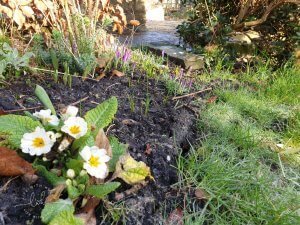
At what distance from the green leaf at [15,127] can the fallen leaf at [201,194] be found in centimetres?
75

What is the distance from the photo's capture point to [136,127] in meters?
1.77

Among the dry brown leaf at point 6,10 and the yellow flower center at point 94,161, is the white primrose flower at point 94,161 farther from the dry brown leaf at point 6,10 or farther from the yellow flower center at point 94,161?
the dry brown leaf at point 6,10

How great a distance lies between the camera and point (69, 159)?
1.21m

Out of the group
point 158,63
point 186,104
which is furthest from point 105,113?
point 158,63

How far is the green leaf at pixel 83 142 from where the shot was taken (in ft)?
4.01

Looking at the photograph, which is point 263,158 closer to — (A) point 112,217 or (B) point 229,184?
(B) point 229,184

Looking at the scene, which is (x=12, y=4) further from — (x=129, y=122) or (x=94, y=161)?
(x=94, y=161)

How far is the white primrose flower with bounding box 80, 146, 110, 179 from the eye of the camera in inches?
43.2

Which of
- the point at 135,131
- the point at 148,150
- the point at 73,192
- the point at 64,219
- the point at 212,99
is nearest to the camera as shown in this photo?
the point at 64,219

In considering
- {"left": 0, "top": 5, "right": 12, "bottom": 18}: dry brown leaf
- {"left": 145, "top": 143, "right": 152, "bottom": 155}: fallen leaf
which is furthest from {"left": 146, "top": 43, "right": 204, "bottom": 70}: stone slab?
{"left": 145, "top": 143, "right": 152, "bottom": 155}: fallen leaf

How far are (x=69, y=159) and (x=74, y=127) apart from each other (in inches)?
5.3

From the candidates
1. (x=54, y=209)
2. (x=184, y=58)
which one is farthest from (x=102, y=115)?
(x=184, y=58)

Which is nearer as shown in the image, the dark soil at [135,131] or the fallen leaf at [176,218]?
the dark soil at [135,131]

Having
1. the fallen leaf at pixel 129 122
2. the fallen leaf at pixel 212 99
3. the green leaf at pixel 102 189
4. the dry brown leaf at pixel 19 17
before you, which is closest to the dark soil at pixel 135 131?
the fallen leaf at pixel 129 122
